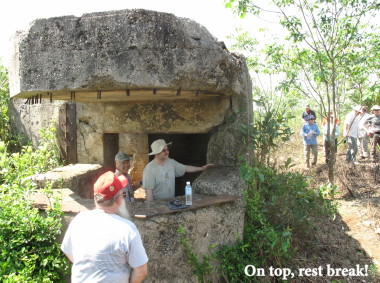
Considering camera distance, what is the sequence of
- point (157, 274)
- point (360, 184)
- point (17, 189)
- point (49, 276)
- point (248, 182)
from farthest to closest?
point (360, 184) < point (248, 182) < point (17, 189) < point (157, 274) < point (49, 276)

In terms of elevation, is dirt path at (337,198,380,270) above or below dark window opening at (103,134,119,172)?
below

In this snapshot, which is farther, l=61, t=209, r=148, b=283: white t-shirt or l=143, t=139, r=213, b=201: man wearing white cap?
l=143, t=139, r=213, b=201: man wearing white cap

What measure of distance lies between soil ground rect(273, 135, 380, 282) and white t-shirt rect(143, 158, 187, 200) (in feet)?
5.47

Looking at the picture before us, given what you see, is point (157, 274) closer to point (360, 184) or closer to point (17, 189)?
point (17, 189)

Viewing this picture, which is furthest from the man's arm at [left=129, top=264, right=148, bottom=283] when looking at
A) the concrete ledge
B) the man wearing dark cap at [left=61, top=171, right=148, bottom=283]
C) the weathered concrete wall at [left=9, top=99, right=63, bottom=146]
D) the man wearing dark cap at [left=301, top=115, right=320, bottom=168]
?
the man wearing dark cap at [left=301, top=115, right=320, bottom=168]

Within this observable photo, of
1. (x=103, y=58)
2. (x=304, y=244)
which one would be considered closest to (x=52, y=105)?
(x=103, y=58)

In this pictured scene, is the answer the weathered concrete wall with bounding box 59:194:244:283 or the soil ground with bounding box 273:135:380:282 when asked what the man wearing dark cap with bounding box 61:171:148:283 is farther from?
the soil ground with bounding box 273:135:380:282

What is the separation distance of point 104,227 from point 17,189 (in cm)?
174

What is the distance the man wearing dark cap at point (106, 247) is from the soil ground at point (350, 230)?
2.26 m

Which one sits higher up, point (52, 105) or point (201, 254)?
point (52, 105)

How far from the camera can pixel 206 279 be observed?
10.2ft

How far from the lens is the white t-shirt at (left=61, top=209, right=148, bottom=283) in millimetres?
1854

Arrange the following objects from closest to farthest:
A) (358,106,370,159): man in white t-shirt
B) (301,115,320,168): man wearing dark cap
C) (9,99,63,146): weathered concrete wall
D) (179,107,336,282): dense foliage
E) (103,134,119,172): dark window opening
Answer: (179,107,336,282): dense foliage, (103,134,119,172): dark window opening, (9,99,63,146): weathered concrete wall, (358,106,370,159): man in white t-shirt, (301,115,320,168): man wearing dark cap

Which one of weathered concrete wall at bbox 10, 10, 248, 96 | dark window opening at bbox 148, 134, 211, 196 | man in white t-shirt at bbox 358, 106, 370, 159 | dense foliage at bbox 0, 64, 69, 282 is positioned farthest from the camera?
man in white t-shirt at bbox 358, 106, 370, 159
